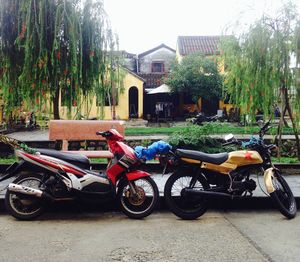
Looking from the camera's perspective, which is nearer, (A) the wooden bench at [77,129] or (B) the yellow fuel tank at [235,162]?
(B) the yellow fuel tank at [235,162]

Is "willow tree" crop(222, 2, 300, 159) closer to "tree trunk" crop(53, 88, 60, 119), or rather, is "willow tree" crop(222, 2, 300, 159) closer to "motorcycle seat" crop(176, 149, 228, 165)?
"tree trunk" crop(53, 88, 60, 119)

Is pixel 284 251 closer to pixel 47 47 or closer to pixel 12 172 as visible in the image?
pixel 12 172

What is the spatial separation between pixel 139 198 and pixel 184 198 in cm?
60

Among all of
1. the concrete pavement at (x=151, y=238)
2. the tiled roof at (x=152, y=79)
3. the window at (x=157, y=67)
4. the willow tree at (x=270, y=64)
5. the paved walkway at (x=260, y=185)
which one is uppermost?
the window at (x=157, y=67)

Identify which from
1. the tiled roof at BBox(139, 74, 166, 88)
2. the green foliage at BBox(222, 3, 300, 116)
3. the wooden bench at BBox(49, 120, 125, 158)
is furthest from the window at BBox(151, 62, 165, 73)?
the wooden bench at BBox(49, 120, 125, 158)

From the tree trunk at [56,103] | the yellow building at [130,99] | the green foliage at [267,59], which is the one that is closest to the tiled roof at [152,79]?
the yellow building at [130,99]

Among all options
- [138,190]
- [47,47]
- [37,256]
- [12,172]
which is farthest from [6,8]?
[37,256]

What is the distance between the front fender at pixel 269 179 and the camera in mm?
5395

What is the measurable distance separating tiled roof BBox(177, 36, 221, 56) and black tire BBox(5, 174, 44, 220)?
30.3 m

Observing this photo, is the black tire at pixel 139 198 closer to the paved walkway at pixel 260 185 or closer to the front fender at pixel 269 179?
the paved walkway at pixel 260 185

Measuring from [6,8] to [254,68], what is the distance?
5.97 metres

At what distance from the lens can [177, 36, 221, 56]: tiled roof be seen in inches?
1383

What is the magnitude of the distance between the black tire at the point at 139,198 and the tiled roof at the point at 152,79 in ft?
102

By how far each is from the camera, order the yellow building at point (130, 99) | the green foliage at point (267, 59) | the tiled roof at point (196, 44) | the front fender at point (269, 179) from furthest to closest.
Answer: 1. the tiled roof at point (196, 44)
2. the yellow building at point (130, 99)
3. the green foliage at point (267, 59)
4. the front fender at point (269, 179)
